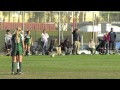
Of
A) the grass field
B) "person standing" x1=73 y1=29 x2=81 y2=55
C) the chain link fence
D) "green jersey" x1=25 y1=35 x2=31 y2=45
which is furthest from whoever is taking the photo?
the chain link fence

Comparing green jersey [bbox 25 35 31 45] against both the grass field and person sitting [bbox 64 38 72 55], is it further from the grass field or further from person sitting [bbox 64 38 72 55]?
the grass field

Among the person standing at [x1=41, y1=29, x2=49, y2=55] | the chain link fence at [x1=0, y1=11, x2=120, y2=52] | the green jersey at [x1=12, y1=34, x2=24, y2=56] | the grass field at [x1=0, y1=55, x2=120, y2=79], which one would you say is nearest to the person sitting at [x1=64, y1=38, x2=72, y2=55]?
the person standing at [x1=41, y1=29, x2=49, y2=55]

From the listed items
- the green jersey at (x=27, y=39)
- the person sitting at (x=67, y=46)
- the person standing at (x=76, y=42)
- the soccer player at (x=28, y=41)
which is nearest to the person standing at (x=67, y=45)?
the person sitting at (x=67, y=46)

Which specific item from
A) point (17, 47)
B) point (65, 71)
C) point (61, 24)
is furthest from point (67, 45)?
point (17, 47)

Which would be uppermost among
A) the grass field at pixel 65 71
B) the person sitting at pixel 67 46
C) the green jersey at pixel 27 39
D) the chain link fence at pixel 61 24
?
the chain link fence at pixel 61 24

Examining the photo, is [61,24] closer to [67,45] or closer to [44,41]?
[67,45]

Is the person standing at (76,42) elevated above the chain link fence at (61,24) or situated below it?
below

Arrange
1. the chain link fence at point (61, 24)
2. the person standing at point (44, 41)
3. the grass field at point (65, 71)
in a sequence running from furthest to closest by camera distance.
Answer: the chain link fence at point (61, 24)
the person standing at point (44, 41)
the grass field at point (65, 71)

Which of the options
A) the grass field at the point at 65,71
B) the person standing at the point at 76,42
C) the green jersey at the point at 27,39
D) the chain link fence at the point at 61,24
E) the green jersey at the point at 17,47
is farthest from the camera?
the chain link fence at the point at 61,24

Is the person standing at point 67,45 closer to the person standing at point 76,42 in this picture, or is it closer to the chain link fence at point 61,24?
the person standing at point 76,42

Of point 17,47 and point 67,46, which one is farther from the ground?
point 17,47

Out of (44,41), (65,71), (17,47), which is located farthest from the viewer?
(44,41)
